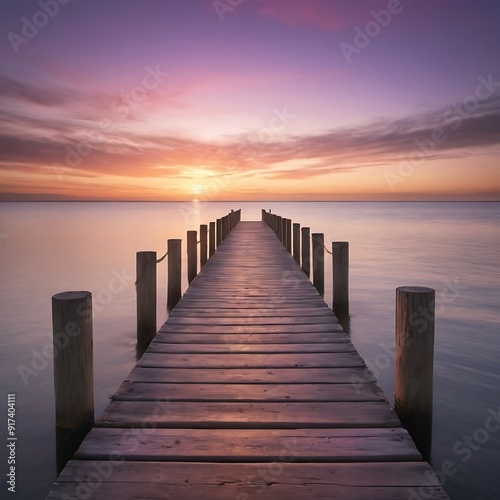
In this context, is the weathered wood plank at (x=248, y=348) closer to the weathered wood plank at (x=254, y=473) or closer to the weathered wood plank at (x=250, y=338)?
the weathered wood plank at (x=250, y=338)

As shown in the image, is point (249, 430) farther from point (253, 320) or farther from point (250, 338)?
point (253, 320)

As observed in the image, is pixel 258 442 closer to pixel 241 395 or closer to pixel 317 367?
pixel 241 395

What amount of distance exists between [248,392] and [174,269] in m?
5.31

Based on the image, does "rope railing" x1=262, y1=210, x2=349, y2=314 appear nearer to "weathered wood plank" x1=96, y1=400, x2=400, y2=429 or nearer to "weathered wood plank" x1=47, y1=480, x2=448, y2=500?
"weathered wood plank" x1=96, y1=400, x2=400, y2=429

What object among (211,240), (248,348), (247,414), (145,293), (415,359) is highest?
(211,240)

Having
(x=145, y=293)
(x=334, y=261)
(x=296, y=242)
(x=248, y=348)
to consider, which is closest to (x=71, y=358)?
(x=248, y=348)

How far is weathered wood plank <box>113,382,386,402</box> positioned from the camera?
11.4 feet

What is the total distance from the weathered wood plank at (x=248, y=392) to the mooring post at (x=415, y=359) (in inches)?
9.0

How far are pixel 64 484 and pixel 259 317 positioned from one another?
380 centimetres

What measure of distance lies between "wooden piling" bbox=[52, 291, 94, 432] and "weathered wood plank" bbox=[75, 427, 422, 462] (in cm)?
24

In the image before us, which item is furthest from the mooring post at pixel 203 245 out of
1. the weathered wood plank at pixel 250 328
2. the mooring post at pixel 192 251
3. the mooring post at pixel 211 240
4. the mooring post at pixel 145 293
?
the weathered wood plank at pixel 250 328

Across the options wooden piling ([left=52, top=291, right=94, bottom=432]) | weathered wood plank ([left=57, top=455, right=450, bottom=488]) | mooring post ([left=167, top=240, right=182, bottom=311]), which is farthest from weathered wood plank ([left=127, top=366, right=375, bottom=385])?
mooring post ([left=167, top=240, right=182, bottom=311])

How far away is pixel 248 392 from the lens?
359 cm

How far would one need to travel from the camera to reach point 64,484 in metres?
2.44
